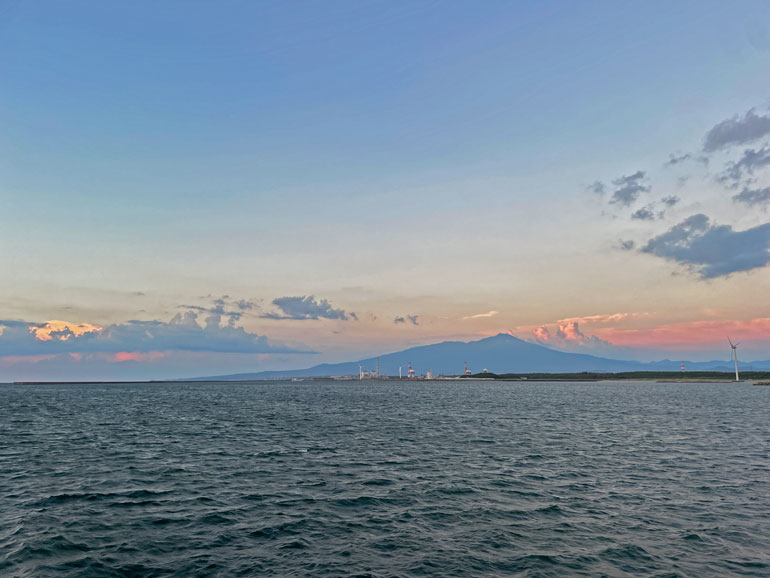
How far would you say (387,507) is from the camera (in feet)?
113

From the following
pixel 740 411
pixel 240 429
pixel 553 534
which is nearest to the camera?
pixel 553 534

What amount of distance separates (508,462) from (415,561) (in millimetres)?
29498

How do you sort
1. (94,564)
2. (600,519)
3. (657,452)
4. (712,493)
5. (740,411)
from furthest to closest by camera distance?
(740,411)
(657,452)
(712,493)
(600,519)
(94,564)

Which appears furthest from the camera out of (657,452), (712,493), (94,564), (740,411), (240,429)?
(740,411)

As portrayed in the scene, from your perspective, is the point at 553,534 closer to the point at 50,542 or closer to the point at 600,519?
the point at 600,519

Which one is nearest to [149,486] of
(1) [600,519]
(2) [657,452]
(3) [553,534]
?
(3) [553,534]

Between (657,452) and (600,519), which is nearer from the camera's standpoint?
(600,519)

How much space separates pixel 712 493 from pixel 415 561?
28.6 metres

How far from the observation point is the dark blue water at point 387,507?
25.0m

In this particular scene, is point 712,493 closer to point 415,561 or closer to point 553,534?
point 553,534

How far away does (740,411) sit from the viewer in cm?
11356

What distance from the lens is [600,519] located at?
3177cm

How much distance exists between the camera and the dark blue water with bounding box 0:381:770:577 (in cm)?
2502

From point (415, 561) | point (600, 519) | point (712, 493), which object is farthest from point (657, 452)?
point (415, 561)
